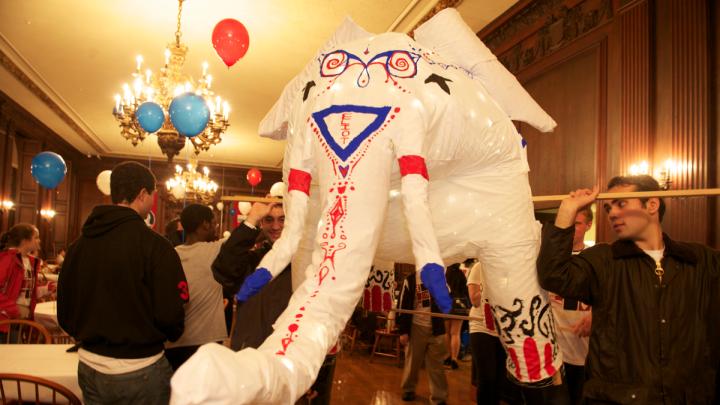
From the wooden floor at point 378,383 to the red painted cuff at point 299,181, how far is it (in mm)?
3265

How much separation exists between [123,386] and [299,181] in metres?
1.04

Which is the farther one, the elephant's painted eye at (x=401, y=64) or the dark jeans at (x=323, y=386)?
the dark jeans at (x=323, y=386)

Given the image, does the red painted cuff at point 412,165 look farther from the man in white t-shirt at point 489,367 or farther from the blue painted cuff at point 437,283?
the man in white t-shirt at point 489,367

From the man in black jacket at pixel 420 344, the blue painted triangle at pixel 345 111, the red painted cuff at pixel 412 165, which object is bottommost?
the man in black jacket at pixel 420 344

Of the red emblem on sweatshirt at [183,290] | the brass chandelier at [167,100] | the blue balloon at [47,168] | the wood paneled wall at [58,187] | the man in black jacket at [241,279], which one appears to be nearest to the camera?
the red emblem on sweatshirt at [183,290]

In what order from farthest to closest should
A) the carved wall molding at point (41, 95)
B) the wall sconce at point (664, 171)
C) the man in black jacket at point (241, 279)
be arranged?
the carved wall molding at point (41, 95), the wall sconce at point (664, 171), the man in black jacket at point (241, 279)

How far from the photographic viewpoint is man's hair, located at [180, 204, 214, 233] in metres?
2.72

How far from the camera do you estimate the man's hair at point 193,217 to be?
8.94 ft

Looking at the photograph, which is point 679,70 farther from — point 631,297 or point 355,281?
point 355,281

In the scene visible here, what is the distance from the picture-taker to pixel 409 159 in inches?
49.2

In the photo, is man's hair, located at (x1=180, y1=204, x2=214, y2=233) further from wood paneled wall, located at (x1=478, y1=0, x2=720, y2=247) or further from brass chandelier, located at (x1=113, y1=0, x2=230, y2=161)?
wood paneled wall, located at (x1=478, y1=0, x2=720, y2=247)

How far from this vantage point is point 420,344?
4.23m

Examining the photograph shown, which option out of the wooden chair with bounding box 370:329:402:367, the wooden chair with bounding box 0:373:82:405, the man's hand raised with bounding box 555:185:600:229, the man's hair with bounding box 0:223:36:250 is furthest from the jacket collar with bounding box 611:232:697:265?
the wooden chair with bounding box 370:329:402:367

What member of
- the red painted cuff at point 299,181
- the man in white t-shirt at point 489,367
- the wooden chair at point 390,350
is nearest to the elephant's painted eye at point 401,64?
the red painted cuff at point 299,181
